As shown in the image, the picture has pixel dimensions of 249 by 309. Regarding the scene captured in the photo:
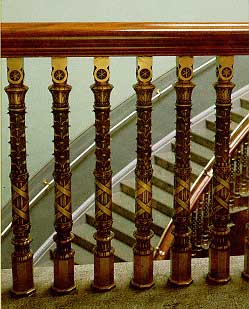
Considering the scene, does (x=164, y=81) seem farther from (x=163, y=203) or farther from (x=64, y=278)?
(x=64, y=278)

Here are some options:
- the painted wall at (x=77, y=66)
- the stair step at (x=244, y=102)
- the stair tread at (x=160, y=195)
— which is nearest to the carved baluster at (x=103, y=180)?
the painted wall at (x=77, y=66)

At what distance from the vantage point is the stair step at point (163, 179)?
20.2 ft

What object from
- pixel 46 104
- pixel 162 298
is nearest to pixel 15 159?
pixel 162 298

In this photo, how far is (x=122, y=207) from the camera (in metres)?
6.08

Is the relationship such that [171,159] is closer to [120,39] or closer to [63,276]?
[63,276]

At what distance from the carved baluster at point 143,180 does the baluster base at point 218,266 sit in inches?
7.4

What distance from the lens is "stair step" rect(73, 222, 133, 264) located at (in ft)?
18.5

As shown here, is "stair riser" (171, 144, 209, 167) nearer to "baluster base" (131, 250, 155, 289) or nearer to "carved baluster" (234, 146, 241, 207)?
"carved baluster" (234, 146, 241, 207)

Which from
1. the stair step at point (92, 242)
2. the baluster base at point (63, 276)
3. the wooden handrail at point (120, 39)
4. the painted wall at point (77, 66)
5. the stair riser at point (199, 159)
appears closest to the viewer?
the wooden handrail at point (120, 39)

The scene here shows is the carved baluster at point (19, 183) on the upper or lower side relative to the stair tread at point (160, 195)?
upper

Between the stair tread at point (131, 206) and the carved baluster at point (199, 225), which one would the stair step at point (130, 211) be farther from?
the carved baluster at point (199, 225)

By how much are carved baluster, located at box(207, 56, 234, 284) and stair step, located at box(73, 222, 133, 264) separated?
Result: 3750mm

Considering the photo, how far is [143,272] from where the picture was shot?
1.88 metres

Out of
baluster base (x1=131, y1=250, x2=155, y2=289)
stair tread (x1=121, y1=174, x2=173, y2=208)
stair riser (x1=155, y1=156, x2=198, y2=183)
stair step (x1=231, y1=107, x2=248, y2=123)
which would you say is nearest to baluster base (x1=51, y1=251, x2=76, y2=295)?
baluster base (x1=131, y1=250, x2=155, y2=289)
